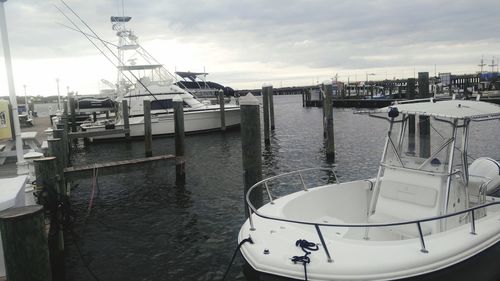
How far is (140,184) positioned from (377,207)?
10684mm

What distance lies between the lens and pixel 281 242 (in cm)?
504

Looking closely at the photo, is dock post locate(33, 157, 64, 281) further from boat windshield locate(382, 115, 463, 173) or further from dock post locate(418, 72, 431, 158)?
dock post locate(418, 72, 431, 158)

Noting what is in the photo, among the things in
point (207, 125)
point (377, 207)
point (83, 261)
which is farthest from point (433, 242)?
point (207, 125)

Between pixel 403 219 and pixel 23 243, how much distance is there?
5.17m

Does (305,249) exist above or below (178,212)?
above

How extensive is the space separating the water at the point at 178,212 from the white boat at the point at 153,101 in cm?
631

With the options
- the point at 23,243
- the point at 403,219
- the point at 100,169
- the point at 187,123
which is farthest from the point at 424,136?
the point at 187,123

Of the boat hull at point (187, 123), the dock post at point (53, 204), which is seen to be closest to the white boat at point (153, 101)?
the boat hull at point (187, 123)

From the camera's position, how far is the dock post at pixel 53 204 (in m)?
7.81

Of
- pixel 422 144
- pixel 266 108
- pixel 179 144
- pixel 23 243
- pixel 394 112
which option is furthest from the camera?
pixel 266 108

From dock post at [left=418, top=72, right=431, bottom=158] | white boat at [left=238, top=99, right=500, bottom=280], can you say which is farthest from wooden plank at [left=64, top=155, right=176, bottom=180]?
dock post at [left=418, top=72, right=431, bottom=158]

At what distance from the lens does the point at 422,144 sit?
6387mm

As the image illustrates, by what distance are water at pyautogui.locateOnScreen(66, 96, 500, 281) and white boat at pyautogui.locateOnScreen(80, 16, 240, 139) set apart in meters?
6.31

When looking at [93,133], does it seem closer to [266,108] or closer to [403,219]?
[266,108]
